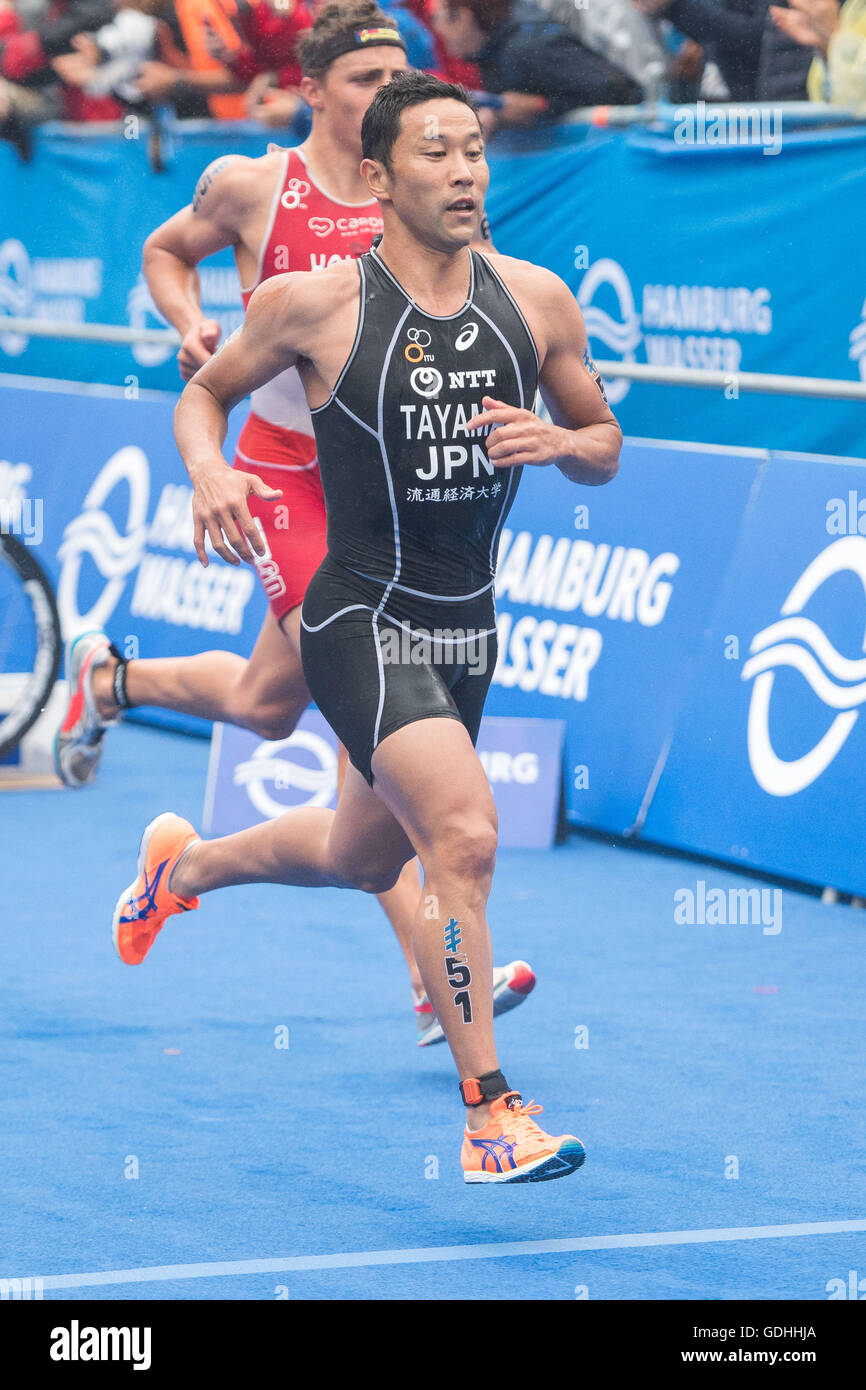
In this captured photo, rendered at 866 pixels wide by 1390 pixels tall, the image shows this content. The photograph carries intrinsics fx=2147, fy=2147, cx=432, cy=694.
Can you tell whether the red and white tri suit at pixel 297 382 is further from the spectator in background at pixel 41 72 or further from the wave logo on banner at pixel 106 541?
the spectator in background at pixel 41 72

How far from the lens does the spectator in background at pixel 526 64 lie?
1056 cm

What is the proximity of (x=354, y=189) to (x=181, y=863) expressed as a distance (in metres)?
2.02

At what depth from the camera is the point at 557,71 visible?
1059 centimetres

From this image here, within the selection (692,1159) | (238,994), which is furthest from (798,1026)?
(238,994)

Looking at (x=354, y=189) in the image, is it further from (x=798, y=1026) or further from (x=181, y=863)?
(x=798, y=1026)

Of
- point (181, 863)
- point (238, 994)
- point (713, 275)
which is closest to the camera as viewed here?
point (181, 863)

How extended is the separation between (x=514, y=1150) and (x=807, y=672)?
3.70 m

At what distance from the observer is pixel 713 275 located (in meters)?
9.87

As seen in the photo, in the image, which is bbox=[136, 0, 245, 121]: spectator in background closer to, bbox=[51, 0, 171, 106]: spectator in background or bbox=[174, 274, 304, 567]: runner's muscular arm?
bbox=[51, 0, 171, 106]: spectator in background

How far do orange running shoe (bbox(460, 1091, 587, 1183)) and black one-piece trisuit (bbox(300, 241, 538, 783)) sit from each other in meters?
0.84

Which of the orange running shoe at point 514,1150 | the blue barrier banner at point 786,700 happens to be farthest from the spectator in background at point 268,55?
the orange running shoe at point 514,1150

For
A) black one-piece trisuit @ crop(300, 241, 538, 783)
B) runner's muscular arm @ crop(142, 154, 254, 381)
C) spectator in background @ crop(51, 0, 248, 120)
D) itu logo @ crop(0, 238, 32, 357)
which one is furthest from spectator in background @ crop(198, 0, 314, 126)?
black one-piece trisuit @ crop(300, 241, 538, 783)

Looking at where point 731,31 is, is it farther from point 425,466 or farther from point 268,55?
point 425,466

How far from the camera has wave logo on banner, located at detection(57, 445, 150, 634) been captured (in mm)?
11406
